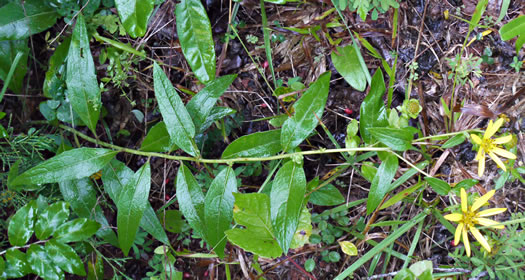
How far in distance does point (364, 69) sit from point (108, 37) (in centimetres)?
123

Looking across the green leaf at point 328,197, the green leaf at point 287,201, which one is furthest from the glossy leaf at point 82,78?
the green leaf at point 328,197

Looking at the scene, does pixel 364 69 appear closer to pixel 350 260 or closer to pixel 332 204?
pixel 332 204

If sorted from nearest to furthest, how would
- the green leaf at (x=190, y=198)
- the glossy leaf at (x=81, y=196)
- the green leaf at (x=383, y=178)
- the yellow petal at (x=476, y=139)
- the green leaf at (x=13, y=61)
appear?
the yellow petal at (x=476, y=139) → the green leaf at (x=383, y=178) → the green leaf at (x=190, y=198) → the glossy leaf at (x=81, y=196) → the green leaf at (x=13, y=61)

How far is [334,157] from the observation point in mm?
1928

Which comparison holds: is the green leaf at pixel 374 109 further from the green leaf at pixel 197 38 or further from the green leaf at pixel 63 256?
the green leaf at pixel 63 256

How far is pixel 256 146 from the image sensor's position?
1.60 metres

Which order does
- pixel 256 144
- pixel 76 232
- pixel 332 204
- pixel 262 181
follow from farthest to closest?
pixel 262 181
pixel 332 204
pixel 76 232
pixel 256 144

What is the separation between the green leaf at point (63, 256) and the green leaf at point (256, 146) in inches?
29.9

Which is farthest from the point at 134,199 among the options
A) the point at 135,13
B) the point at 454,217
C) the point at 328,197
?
the point at 454,217

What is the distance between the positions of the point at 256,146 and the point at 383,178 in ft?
1.58

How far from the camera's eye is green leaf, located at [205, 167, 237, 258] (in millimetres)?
1588

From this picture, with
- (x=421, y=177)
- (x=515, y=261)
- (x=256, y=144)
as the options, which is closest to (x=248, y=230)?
(x=256, y=144)

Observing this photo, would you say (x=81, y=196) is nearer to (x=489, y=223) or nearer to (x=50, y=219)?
(x=50, y=219)

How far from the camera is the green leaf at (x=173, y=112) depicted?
59.7 inches
